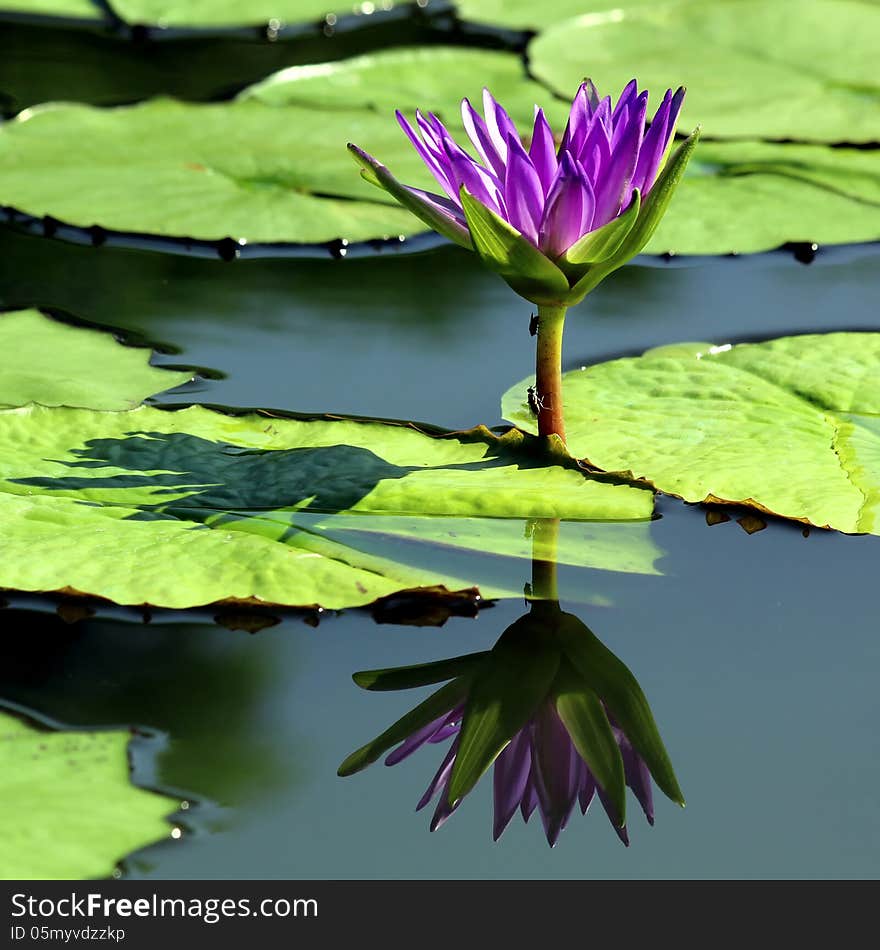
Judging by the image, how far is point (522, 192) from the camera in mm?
1734

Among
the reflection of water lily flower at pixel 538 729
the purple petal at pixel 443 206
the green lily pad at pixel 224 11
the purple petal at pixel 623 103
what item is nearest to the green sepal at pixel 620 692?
the reflection of water lily flower at pixel 538 729

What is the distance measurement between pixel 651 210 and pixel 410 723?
0.73m

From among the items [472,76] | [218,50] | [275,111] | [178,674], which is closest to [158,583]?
[178,674]

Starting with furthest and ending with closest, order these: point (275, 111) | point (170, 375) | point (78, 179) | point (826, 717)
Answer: point (275, 111)
point (78, 179)
point (170, 375)
point (826, 717)

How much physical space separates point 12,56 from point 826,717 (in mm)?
3427

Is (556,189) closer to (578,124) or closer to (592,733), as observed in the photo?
(578,124)

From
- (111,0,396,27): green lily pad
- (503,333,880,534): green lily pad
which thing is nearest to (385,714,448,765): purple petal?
(503,333,880,534): green lily pad

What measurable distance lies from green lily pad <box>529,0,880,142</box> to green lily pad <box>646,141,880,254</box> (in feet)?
0.39

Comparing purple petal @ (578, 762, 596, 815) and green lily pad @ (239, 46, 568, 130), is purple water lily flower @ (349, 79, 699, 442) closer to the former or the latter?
purple petal @ (578, 762, 596, 815)

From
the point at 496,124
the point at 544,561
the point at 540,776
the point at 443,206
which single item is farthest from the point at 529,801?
the point at 496,124

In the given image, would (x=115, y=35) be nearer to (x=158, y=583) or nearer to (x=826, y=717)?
(x=158, y=583)

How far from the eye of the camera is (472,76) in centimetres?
379

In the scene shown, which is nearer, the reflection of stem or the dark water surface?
the dark water surface

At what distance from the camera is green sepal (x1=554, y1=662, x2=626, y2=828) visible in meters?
1.46
